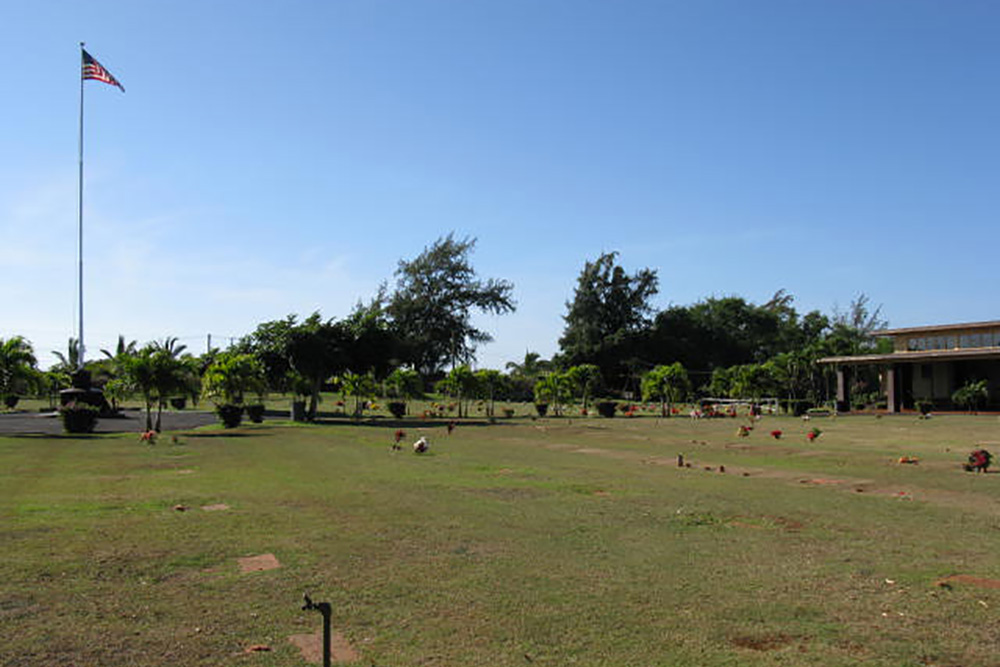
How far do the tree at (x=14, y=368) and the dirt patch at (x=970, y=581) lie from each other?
32.7 m

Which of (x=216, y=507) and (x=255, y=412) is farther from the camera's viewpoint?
(x=255, y=412)

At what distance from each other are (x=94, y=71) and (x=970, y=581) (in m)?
43.0

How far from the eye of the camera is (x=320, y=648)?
5.50 metres

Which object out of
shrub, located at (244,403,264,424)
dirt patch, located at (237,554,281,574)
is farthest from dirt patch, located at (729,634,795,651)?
shrub, located at (244,403,264,424)

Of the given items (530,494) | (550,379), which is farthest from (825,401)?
(530,494)

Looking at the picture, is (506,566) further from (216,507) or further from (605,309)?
(605,309)

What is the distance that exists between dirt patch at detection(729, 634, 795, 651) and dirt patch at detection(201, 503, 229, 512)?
8.04m

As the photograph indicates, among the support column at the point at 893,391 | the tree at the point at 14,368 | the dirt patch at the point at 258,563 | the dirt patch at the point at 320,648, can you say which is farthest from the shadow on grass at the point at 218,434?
the support column at the point at 893,391

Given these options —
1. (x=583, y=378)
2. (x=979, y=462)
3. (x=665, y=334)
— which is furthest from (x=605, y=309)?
(x=979, y=462)

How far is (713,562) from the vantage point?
816cm

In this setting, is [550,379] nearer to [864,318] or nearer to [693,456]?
[693,456]

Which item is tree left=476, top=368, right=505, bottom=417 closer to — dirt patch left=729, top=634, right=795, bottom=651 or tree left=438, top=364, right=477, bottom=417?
tree left=438, top=364, right=477, bottom=417

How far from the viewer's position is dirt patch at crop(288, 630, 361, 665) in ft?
17.4

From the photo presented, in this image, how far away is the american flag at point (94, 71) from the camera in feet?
128
